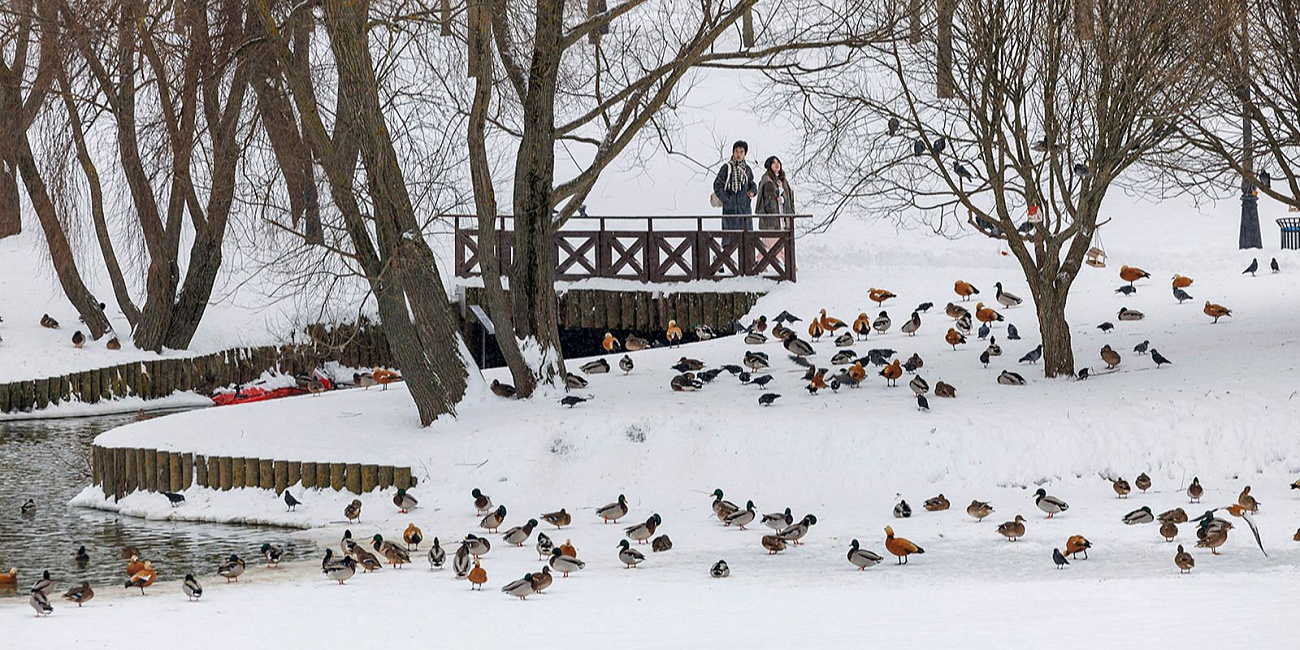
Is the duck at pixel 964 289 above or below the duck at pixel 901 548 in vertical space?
above

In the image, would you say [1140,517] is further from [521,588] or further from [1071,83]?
[1071,83]

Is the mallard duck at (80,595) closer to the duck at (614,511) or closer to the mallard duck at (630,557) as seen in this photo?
the mallard duck at (630,557)

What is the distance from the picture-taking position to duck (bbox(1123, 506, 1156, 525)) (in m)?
13.2

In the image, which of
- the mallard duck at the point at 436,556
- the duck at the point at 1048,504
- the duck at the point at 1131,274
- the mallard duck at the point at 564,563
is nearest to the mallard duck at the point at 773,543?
the mallard duck at the point at 564,563

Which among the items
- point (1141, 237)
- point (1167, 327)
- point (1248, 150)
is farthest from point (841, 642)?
point (1141, 237)

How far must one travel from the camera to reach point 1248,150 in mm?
18547

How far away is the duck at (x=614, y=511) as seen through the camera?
48.4ft

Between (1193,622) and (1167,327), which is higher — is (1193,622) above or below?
below

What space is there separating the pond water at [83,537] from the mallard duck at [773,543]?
13.4ft

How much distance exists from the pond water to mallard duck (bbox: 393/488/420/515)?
1.03 meters

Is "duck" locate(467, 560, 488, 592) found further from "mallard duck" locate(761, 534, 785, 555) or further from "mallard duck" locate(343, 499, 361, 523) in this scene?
"mallard duck" locate(343, 499, 361, 523)

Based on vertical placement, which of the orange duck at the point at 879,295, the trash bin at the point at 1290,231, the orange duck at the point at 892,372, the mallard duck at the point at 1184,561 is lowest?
the mallard duck at the point at 1184,561

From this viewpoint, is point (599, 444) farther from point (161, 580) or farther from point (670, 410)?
point (161, 580)

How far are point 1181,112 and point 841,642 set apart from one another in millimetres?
9700
